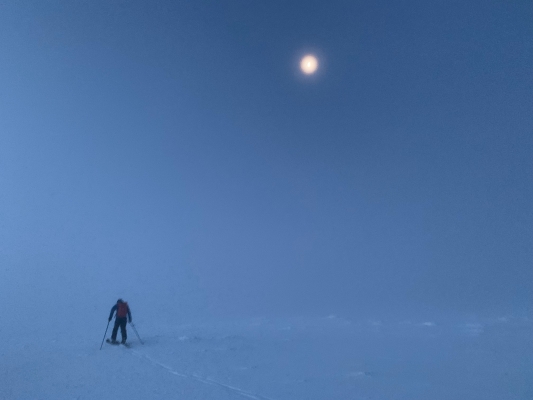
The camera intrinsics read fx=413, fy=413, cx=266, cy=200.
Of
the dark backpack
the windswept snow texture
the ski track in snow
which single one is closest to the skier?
the dark backpack

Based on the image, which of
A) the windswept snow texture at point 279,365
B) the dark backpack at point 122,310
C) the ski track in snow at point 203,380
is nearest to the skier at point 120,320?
the dark backpack at point 122,310

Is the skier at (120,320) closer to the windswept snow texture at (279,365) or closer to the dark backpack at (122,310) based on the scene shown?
the dark backpack at (122,310)

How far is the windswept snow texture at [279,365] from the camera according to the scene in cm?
748

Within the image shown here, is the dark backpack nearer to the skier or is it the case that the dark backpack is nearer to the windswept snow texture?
the skier

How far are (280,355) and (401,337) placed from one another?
4406 mm

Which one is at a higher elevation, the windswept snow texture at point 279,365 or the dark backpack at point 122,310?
the dark backpack at point 122,310

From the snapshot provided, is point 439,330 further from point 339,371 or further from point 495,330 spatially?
point 339,371

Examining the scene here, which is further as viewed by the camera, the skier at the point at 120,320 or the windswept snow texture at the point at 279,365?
the skier at the point at 120,320

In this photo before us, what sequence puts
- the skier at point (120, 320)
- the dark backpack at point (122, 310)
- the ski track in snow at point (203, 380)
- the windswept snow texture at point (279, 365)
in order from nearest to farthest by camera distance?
the ski track in snow at point (203, 380) < the windswept snow texture at point (279, 365) < the skier at point (120, 320) < the dark backpack at point (122, 310)

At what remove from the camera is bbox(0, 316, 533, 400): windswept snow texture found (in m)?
7.48

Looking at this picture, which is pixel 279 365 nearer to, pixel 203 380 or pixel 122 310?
pixel 203 380

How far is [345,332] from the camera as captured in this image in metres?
13.8

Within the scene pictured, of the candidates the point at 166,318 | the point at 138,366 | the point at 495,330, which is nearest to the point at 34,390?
the point at 138,366

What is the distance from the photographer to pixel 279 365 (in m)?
9.45
